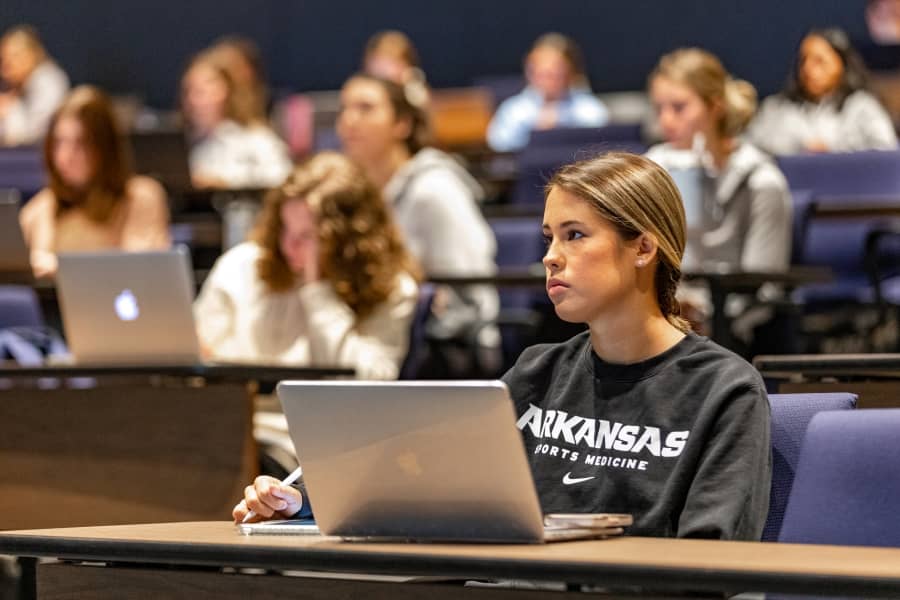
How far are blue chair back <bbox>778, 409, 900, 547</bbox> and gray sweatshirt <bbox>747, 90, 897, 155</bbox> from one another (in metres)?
5.77

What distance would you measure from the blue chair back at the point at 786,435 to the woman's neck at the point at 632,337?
186mm

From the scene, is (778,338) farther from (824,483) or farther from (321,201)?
(824,483)

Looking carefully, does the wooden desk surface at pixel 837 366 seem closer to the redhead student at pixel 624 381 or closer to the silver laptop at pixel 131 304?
the redhead student at pixel 624 381

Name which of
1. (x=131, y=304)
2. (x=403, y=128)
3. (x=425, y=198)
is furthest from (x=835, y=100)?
(x=131, y=304)

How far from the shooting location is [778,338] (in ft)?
17.5

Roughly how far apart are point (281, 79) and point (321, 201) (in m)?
9.15

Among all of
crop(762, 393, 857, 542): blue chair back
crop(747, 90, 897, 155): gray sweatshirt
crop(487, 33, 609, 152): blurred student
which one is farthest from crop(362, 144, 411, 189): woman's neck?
crop(487, 33, 609, 152): blurred student

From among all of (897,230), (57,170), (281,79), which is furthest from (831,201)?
(281,79)

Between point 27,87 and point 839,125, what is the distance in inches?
249

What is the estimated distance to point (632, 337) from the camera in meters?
2.44

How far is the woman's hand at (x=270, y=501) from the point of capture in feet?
7.52

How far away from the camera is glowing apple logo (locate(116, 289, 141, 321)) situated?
4.10 meters

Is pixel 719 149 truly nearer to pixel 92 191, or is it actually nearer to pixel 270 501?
pixel 92 191

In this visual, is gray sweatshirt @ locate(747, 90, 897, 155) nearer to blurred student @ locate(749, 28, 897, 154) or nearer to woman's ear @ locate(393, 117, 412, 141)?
blurred student @ locate(749, 28, 897, 154)
